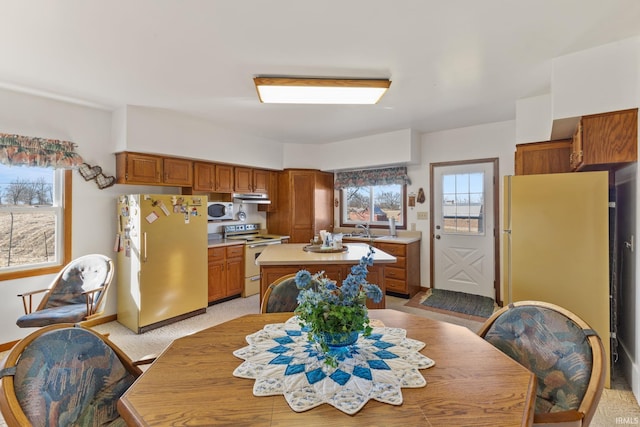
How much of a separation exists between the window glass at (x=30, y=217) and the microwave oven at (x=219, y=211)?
167 centimetres

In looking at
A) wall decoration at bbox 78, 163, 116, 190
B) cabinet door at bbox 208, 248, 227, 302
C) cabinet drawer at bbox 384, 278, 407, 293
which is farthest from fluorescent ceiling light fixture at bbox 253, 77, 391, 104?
cabinet drawer at bbox 384, 278, 407, 293

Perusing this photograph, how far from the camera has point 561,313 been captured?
131 cm

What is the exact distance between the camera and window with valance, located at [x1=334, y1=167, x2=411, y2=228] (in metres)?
4.85

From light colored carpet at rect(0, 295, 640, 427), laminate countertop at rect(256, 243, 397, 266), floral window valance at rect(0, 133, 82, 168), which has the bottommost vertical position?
light colored carpet at rect(0, 295, 640, 427)

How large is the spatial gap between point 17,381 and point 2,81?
9.84 feet

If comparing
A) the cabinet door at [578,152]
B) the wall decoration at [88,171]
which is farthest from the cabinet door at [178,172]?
the cabinet door at [578,152]

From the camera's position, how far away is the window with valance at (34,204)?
2807 millimetres

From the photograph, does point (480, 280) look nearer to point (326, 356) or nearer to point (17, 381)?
point (326, 356)

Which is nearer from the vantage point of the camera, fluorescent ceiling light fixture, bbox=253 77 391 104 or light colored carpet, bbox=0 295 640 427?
light colored carpet, bbox=0 295 640 427

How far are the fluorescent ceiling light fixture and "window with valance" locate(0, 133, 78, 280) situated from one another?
2248mm

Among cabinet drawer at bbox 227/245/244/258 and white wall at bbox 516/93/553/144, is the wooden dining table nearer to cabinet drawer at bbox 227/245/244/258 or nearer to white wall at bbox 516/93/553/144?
white wall at bbox 516/93/553/144

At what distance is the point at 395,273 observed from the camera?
4.31m

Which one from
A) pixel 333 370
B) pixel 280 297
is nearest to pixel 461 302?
pixel 280 297

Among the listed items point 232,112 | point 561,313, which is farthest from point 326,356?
point 232,112
